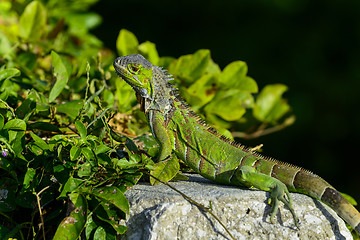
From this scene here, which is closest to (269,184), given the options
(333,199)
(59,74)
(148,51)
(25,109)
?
(333,199)

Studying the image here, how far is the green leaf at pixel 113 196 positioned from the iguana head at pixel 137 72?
3.11 ft

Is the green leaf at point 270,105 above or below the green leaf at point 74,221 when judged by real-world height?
below

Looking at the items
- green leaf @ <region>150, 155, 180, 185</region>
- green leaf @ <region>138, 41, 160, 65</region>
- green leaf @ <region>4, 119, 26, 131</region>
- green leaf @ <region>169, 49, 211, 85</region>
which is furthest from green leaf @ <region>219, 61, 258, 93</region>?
green leaf @ <region>4, 119, 26, 131</region>

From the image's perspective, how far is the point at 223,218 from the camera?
2.45 meters

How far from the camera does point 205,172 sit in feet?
9.94

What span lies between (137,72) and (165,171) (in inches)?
29.1

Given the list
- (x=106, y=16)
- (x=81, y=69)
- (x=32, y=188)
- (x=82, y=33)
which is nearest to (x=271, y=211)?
(x=32, y=188)

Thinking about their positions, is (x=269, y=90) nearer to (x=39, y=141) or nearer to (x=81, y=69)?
(x=81, y=69)

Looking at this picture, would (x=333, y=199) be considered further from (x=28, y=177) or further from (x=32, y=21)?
(x=32, y=21)

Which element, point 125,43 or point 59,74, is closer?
point 59,74

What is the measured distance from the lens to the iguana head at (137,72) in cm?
320

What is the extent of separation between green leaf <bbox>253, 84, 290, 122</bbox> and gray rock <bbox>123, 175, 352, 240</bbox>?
6.14ft

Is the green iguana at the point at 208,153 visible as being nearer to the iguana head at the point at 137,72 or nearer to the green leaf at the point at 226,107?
the iguana head at the point at 137,72

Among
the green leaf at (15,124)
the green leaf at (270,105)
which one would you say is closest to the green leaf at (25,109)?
the green leaf at (15,124)
